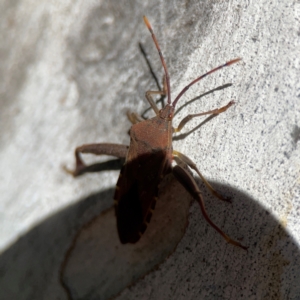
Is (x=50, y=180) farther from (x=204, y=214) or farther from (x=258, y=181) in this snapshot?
(x=258, y=181)

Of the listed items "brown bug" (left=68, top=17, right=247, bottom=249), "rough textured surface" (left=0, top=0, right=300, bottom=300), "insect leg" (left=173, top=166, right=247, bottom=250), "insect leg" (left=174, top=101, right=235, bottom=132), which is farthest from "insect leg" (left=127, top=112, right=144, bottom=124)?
"insect leg" (left=173, top=166, right=247, bottom=250)

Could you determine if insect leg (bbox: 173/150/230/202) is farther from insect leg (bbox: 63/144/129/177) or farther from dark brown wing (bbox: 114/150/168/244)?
insect leg (bbox: 63/144/129/177)

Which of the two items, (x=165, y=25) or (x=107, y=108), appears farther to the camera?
(x=107, y=108)

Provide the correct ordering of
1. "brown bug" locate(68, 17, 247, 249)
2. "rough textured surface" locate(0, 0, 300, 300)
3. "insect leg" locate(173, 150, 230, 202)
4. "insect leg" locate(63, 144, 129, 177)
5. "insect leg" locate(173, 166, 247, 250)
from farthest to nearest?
1. "insect leg" locate(63, 144, 129, 177)
2. "brown bug" locate(68, 17, 247, 249)
3. "insect leg" locate(173, 150, 230, 202)
4. "insect leg" locate(173, 166, 247, 250)
5. "rough textured surface" locate(0, 0, 300, 300)

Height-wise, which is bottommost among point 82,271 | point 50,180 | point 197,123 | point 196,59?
point 82,271

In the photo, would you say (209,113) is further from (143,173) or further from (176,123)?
(143,173)

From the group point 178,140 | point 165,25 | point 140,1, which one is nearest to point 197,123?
point 178,140
